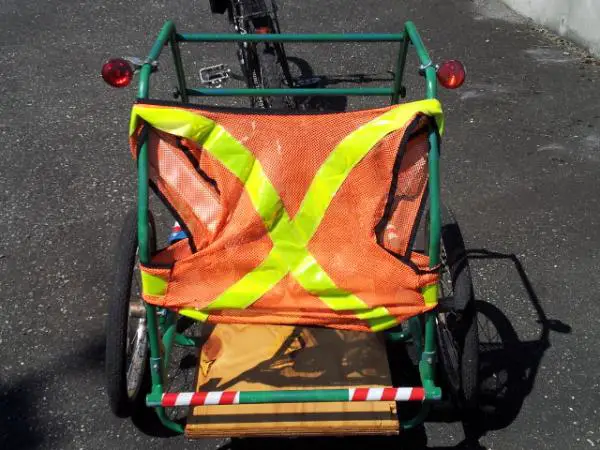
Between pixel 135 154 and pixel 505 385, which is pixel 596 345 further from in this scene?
pixel 135 154

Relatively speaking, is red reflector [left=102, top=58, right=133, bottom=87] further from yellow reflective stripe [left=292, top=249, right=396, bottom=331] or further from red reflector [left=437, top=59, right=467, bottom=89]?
red reflector [left=437, top=59, right=467, bottom=89]

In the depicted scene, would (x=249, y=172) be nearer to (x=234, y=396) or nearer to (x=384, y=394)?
(x=234, y=396)

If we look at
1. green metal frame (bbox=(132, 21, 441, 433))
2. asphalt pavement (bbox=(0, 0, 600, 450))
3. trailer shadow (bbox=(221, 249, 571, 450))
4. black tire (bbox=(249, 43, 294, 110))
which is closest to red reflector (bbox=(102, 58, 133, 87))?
green metal frame (bbox=(132, 21, 441, 433))

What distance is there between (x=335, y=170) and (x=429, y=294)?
1.96ft

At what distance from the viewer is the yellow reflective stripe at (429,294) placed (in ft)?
7.59

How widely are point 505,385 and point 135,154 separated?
Result: 2157 mm

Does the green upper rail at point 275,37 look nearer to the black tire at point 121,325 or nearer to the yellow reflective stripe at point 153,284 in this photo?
the black tire at point 121,325

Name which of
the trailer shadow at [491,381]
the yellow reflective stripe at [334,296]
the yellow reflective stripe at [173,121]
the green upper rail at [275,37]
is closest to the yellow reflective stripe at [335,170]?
the yellow reflective stripe at [334,296]

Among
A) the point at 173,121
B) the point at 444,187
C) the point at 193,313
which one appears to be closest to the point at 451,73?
the point at 173,121

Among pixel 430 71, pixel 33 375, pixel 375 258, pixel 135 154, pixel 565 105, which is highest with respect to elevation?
pixel 430 71

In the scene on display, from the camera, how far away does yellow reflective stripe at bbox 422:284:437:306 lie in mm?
2312

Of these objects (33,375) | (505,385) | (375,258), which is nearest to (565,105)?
(505,385)

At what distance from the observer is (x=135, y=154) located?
231 cm

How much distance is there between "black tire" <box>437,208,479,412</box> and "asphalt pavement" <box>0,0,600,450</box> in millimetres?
288
